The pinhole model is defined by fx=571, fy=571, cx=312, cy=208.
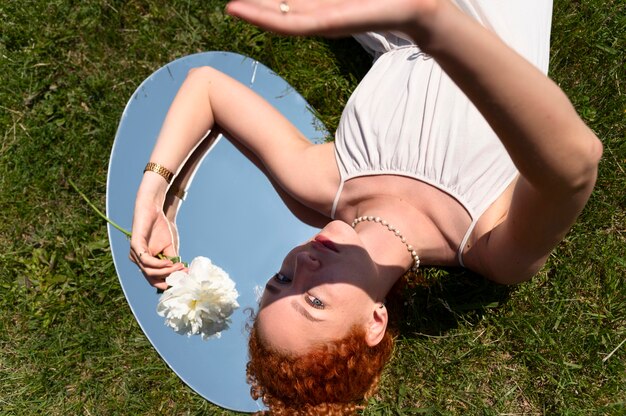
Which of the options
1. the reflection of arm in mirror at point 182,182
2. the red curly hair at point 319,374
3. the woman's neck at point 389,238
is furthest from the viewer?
the reflection of arm in mirror at point 182,182

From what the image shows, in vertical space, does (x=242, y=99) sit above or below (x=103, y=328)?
above

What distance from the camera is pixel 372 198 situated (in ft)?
8.36

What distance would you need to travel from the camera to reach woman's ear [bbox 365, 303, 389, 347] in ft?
7.51

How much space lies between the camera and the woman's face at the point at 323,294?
83.9 inches

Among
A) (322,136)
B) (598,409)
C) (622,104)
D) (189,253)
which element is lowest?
(598,409)

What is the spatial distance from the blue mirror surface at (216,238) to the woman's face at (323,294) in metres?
0.81

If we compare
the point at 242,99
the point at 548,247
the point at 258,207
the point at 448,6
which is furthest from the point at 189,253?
the point at 448,6

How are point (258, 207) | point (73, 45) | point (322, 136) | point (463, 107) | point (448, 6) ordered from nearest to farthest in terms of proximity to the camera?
point (448, 6)
point (463, 107)
point (258, 207)
point (322, 136)
point (73, 45)

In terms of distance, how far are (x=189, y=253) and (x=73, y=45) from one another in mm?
1542

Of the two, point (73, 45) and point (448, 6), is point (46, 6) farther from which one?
point (448, 6)

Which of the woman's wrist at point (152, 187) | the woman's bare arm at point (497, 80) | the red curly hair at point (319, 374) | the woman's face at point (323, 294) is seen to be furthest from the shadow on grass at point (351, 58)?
the woman's bare arm at point (497, 80)

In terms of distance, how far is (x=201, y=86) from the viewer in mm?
2850

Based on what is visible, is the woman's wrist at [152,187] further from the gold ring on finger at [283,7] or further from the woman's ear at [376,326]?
the gold ring on finger at [283,7]

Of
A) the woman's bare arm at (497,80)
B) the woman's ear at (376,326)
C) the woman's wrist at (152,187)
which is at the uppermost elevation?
the woman's bare arm at (497,80)
